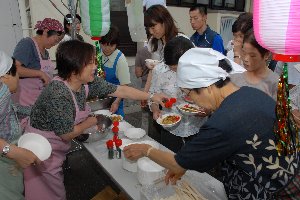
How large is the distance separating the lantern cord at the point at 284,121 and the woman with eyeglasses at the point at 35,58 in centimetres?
242

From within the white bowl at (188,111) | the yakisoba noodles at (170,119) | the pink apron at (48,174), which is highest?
the white bowl at (188,111)

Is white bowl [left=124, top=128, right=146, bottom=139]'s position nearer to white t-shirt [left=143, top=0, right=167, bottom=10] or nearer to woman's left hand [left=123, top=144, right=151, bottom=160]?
woman's left hand [left=123, top=144, right=151, bottom=160]

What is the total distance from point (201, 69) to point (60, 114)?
99 cm

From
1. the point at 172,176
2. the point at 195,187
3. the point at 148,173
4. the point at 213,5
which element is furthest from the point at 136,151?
the point at 213,5

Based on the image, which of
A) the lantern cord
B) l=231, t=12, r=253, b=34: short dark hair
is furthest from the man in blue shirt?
the lantern cord

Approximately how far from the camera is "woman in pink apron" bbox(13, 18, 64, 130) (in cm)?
280

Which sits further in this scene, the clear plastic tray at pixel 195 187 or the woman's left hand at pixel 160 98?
the woman's left hand at pixel 160 98

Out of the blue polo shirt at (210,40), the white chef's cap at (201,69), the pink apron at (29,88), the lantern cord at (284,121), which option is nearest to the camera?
the lantern cord at (284,121)

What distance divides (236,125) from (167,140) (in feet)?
4.71

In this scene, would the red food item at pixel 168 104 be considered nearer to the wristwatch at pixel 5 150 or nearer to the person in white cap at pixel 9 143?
the person in white cap at pixel 9 143

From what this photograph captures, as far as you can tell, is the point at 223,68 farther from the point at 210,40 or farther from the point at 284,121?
the point at 210,40

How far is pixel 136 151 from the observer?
1.54m

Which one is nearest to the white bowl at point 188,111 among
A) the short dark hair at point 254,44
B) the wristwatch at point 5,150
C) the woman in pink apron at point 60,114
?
the short dark hair at point 254,44

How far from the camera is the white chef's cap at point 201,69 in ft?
3.79
